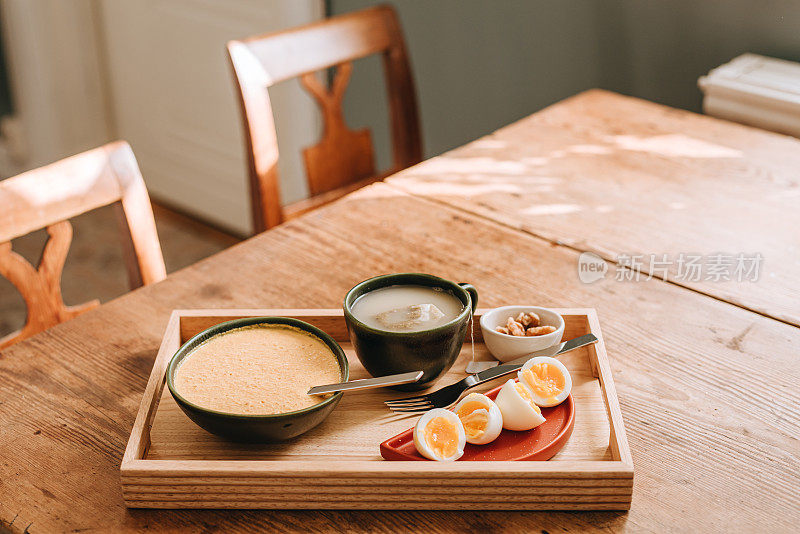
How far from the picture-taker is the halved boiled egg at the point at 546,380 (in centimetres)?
81

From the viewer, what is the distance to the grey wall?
6.48 feet

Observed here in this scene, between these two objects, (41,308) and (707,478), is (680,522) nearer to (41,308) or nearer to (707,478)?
(707,478)

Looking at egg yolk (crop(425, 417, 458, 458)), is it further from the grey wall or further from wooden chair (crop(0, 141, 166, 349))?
the grey wall

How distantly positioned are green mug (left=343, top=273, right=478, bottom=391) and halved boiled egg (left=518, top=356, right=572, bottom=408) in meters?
0.08

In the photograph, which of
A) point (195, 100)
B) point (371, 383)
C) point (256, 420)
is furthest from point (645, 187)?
point (195, 100)

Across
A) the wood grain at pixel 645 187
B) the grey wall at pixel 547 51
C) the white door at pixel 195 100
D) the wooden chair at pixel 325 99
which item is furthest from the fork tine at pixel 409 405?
the white door at pixel 195 100

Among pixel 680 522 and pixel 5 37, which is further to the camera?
pixel 5 37

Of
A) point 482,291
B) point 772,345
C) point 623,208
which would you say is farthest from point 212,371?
point 623,208

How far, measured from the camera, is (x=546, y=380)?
827mm

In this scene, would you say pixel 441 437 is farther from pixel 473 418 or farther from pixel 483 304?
pixel 483 304

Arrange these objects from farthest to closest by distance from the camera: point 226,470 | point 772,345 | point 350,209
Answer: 1. point 350,209
2. point 772,345
3. point 226,470

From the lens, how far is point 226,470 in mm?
710

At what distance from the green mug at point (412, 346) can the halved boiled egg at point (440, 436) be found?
0.21 ft

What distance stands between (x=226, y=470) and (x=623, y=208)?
0.87m
